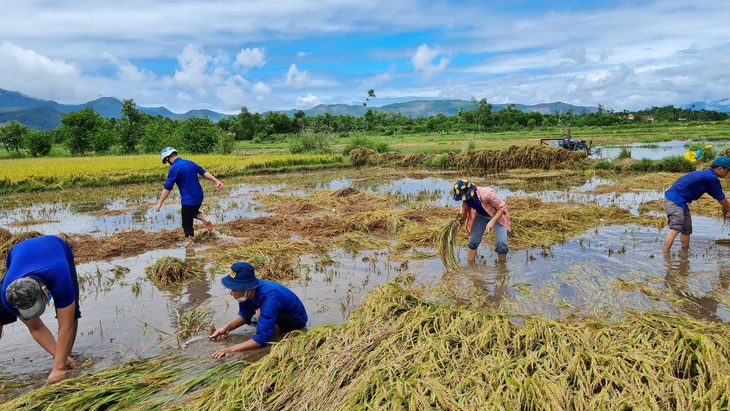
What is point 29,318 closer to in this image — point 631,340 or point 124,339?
point 124,339

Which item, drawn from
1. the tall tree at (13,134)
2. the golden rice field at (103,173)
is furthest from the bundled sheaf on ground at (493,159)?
the tall tree at (13,134)

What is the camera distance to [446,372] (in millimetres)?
3119

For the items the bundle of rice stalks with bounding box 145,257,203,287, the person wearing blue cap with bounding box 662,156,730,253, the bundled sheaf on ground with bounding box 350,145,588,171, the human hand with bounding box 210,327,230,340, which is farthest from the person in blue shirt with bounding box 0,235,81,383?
the bundled sheaf on ground with bounding box 350,145,588,171

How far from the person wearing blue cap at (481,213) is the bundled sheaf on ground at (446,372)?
2015 mm

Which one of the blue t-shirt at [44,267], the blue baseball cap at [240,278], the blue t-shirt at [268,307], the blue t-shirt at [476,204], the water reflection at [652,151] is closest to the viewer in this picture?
the blue t-shirt at [44,267]

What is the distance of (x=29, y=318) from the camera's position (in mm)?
3359

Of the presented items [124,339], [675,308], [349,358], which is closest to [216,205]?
[124,339]

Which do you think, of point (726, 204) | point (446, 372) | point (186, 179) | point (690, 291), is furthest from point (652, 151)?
point (446, 372)

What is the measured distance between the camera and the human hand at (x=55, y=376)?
3.59 m

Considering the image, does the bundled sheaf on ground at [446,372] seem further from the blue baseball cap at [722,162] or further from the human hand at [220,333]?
the blue baseball cap at [722,162]

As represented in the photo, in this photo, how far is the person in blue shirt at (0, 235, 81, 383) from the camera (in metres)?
3.27

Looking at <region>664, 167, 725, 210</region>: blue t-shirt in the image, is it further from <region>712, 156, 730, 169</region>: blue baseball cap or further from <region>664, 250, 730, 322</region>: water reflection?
<region>664, 250, 730, 322</region>: water reflection

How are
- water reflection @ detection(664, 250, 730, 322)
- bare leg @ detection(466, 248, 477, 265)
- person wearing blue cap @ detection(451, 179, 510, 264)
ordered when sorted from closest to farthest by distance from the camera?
water reflection @ detection(664, 250, 730, 322), person wearing blue cap @ detection(451, 179, 510, 264), bare leg @ detection(466, 248, 477, 265)

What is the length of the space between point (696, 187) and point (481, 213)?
296 cm
